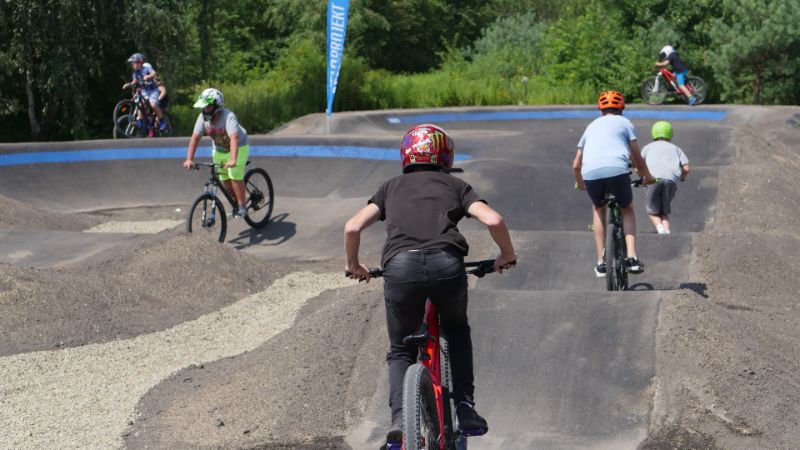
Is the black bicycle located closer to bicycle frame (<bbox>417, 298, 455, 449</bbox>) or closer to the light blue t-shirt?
the light blue t-shirt

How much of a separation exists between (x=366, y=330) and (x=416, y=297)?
2.51m

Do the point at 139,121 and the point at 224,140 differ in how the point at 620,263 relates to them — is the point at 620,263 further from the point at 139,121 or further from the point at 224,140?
the point at 139,121

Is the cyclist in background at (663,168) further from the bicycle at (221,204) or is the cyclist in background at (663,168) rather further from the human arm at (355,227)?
the human arm at (355,227)

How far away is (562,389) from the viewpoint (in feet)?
21.0

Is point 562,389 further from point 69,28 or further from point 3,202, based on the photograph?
point 69,28

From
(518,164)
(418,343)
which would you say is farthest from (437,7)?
(418,343)

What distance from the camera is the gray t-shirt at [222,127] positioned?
12664 mm

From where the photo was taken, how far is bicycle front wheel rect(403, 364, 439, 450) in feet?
14.6

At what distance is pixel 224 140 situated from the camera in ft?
42.5

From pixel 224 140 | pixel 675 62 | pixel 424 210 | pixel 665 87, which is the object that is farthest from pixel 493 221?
pixel 665 87

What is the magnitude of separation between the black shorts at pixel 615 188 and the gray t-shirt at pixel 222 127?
528 centimetres

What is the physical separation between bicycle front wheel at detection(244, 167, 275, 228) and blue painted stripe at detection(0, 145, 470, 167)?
11.1 ft

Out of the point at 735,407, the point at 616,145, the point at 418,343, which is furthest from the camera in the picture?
the point at 616,145

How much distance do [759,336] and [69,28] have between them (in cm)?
1942
